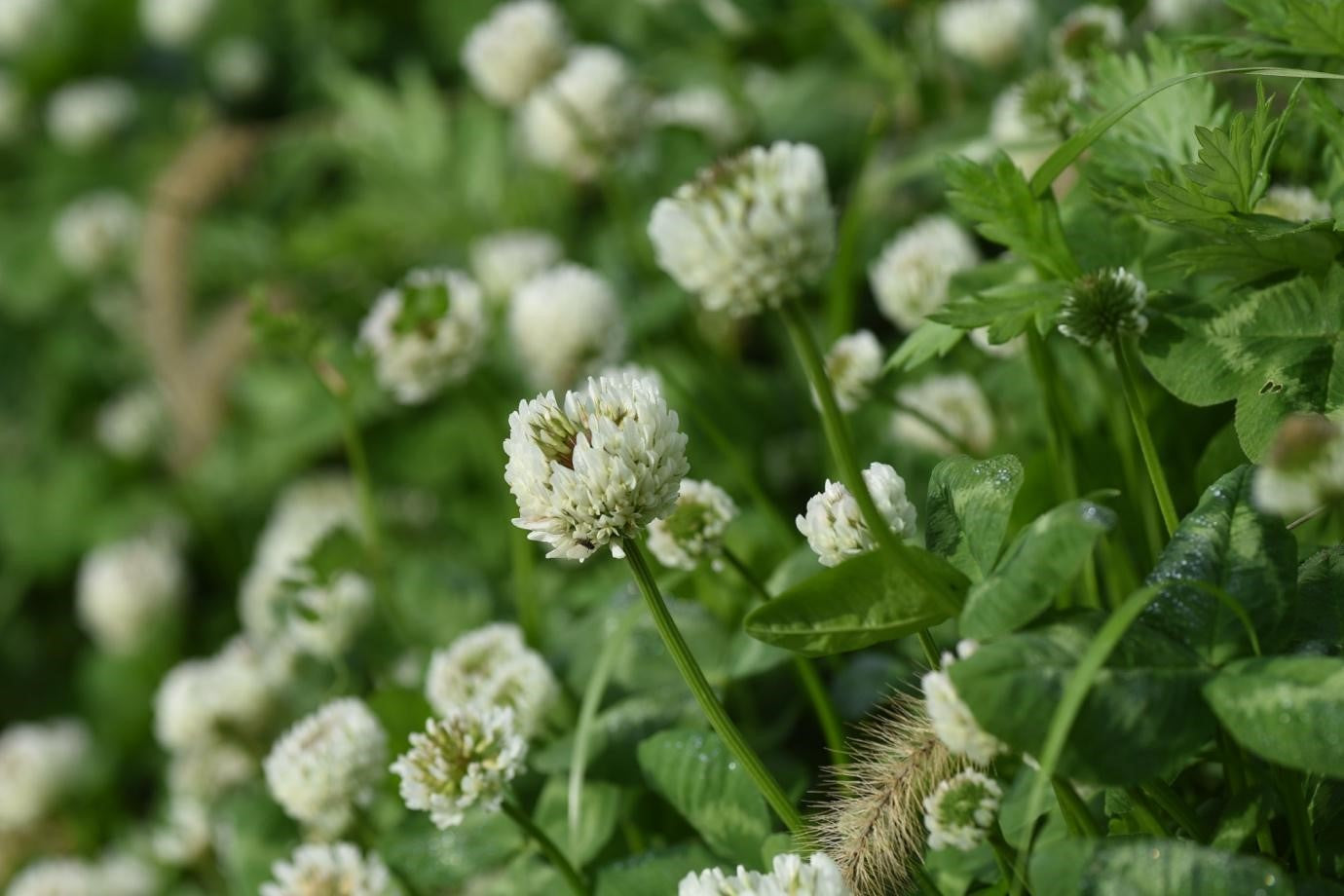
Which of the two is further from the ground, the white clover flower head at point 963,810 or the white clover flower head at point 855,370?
the white clover flower head at point 855,370

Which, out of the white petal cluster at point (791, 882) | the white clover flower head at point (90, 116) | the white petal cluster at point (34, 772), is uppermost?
the white clover flower head at point (90, 116)

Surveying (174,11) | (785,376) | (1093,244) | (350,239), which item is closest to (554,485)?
(1093,244)

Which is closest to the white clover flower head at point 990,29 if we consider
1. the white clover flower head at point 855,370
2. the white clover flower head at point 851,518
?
the white clover flower head at point 855,370

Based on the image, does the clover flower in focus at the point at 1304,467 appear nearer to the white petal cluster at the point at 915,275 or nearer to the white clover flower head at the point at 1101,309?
the white clover flower head at the point at 1101,309

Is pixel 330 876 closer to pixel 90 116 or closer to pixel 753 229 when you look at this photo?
pixel 753 229

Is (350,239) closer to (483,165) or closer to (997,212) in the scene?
(483,165)

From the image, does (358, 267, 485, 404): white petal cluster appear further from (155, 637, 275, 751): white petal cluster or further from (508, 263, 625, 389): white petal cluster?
(155, 637, 275, 751): white petal cluster
